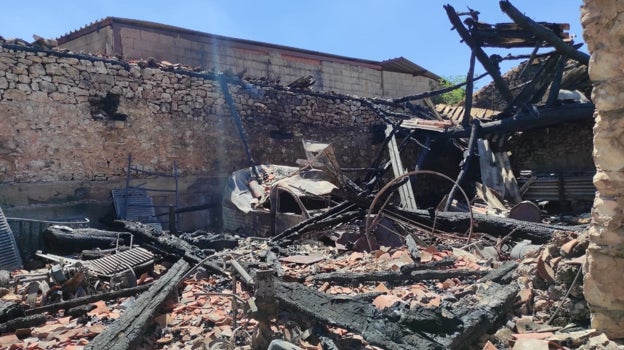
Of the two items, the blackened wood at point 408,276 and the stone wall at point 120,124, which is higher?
the stone wall at point 120,124

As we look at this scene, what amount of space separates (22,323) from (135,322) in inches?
51.3

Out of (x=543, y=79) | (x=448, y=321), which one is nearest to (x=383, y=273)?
(x=448, y=321)

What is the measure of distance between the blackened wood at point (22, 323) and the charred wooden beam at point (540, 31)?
9.21 metres

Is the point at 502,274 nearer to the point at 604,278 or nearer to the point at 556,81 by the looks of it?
the point at 604,278

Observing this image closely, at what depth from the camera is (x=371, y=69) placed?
60.9ft

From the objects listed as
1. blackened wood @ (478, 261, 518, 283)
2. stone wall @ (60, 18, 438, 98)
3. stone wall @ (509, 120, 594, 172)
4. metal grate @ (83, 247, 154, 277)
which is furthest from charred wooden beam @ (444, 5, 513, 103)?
metal grate @ (83, 247, 154, 277)

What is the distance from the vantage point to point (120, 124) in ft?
30.9

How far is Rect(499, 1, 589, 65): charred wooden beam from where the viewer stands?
338 inches

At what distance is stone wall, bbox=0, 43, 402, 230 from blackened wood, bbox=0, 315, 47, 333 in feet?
15.7

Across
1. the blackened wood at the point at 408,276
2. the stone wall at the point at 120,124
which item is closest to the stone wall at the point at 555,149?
the stone wall at the point at 120,124

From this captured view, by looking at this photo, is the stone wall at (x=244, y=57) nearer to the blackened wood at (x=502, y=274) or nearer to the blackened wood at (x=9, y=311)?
the blackened wood at (x=9, y=311)

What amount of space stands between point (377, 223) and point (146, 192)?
5.59m

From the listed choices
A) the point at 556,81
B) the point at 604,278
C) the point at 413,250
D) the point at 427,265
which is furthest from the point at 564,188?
the point at 604,278

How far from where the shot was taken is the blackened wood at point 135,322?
336 cm
